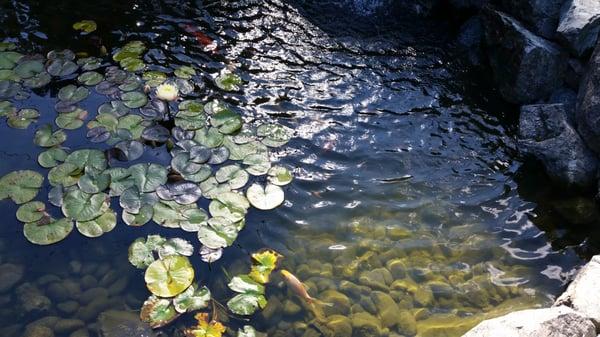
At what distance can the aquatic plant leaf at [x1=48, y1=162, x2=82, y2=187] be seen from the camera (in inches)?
153

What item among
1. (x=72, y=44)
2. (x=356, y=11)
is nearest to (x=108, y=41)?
(x=72, y=44)

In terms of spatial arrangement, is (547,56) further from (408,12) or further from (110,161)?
(110,161)

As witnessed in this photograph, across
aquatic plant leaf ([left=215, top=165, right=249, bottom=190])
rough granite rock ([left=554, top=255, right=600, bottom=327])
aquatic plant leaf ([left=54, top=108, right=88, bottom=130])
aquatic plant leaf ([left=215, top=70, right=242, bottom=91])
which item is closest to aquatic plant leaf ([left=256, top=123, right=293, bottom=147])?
aquatic plant leaf ([left=215, top=165, right=249, bottom=190])

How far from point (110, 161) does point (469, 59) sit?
3.82 meters

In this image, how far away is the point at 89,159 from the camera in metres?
4.05

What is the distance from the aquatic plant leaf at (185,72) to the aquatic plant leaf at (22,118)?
1.30 m

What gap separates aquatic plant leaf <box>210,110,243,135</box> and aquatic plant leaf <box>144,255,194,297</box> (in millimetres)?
1328

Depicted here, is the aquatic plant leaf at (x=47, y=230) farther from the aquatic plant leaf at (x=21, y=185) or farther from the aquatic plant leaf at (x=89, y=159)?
the aquatic plant leaf at (x=89, y=159)

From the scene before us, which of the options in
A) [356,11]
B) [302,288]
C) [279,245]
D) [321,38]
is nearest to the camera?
[302,288]

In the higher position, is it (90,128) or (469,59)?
(469,59)

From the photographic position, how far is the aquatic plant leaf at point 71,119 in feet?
14.3

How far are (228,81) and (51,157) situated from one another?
1.72 metres

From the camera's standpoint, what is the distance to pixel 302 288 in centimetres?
352

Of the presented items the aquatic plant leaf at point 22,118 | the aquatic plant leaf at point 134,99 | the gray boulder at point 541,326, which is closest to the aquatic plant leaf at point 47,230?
the aquatic plant leaf at point 22,118
